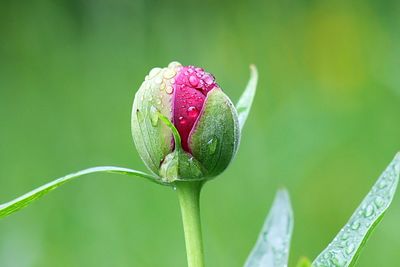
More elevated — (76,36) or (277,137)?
(76,36)

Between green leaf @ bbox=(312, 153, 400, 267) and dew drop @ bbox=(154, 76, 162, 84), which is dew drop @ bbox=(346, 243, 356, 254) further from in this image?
dew drop @ bbox=(154, 76, 162, 84)

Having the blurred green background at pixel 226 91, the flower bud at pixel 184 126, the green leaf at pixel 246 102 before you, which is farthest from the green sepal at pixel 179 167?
the blurred green background at pixel 226 91

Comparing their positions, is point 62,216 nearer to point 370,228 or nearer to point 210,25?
point 210,25

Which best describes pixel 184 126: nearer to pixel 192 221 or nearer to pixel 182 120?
pixel 182 120

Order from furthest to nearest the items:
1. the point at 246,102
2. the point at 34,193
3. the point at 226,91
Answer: the point at 226,91 → the point at 246,102 → the point at 34,193

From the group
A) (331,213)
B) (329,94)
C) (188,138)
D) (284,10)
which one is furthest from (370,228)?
(284,10)

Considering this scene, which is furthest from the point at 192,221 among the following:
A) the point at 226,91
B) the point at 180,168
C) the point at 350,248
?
the point at 226,91
